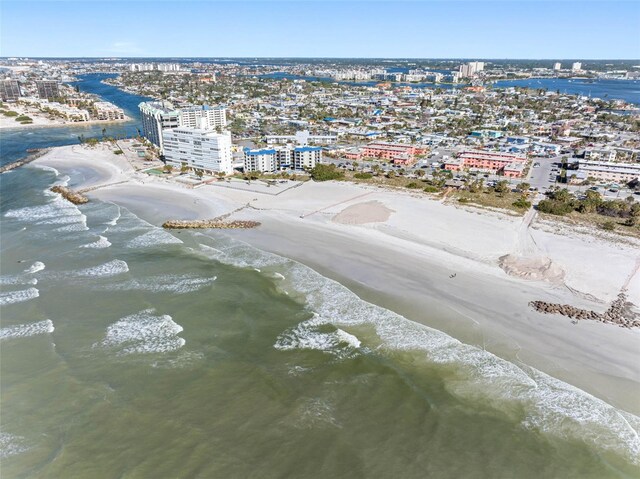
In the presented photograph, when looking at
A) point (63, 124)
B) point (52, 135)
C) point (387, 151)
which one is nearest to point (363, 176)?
point (387, 151)

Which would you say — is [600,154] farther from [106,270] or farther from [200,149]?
Result: [106,270]

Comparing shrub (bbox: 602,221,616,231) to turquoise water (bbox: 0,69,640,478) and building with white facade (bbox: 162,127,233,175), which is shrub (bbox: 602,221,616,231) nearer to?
turquoise water (bbox: 0,69,640,478)

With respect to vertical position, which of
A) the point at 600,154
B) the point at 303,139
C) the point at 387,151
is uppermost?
the point at 303,139

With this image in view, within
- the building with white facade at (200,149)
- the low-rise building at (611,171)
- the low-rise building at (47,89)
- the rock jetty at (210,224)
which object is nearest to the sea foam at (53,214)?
the rock jetty at (210,224)

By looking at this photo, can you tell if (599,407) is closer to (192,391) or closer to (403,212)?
(192,391)

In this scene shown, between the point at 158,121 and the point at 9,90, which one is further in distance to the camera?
the point at 9,90

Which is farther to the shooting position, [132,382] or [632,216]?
[632,216]

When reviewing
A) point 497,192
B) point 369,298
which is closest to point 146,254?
point 369,298
